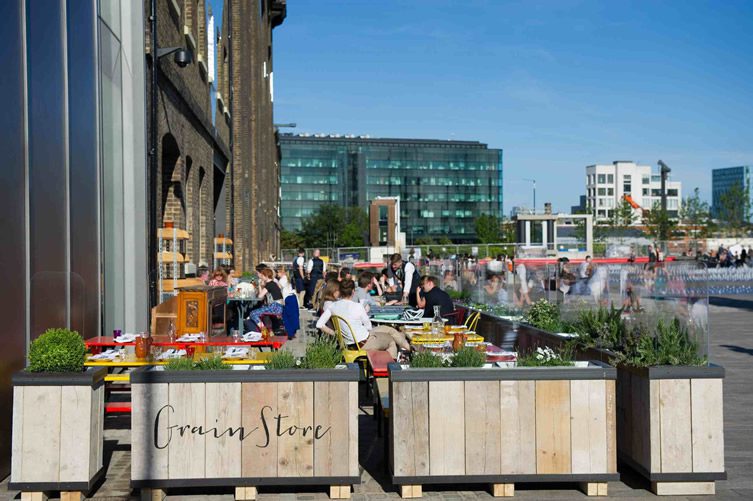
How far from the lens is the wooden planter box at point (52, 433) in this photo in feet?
22.0

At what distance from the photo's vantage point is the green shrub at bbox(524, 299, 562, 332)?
1064 centimetres

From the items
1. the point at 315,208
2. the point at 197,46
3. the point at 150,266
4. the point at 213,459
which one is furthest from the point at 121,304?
the point at 315,208

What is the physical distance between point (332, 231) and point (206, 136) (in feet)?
295

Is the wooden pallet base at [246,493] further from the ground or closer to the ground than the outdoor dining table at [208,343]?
closer to the ground

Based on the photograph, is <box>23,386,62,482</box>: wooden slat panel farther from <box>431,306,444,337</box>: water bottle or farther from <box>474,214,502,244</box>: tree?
<box>474,214,502,244</box>: tree

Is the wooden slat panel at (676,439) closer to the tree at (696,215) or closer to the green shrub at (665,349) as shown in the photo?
the green shrub at (665,349)

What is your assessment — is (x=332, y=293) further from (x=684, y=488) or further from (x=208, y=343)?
(x=684, y=488)

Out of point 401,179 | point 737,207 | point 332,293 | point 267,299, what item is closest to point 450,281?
point 267,299

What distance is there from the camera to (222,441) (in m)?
6.81

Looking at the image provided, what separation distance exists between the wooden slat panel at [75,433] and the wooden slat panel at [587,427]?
3533 millimetres

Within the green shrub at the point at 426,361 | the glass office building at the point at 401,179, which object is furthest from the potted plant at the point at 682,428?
the glass office building at the point at 401,179

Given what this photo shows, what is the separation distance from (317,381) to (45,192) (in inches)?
166

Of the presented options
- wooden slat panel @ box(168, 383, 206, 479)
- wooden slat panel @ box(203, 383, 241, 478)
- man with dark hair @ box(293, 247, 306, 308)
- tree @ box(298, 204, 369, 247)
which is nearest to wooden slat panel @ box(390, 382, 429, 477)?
wooden slat panel @ box(203, 383, 241, 478)

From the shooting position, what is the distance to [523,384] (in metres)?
6.94
